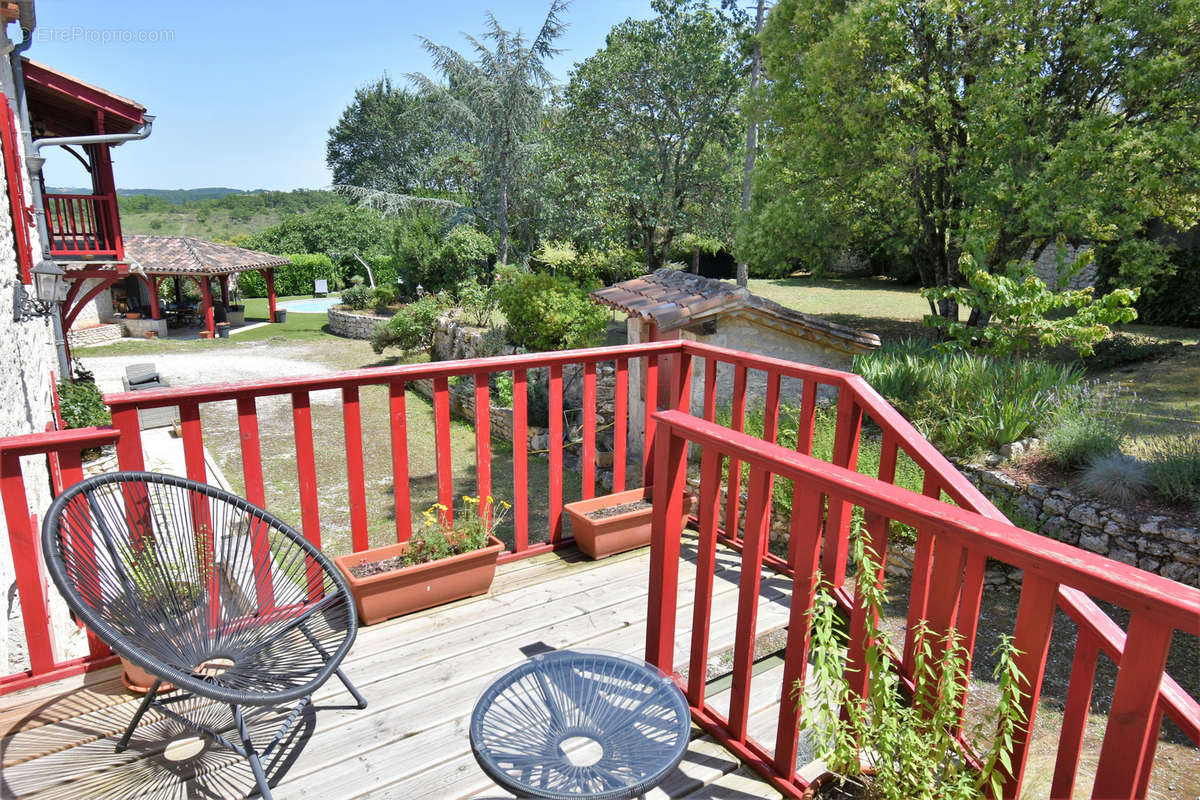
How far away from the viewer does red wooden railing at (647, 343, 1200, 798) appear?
1.06 meters

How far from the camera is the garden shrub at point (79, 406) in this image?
30.5ft

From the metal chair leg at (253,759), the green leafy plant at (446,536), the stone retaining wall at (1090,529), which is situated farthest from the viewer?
the stone retaining wall at (1090,529)

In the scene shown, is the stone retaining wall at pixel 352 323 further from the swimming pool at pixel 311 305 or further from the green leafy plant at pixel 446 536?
the green leafy plant at pixel 446 536

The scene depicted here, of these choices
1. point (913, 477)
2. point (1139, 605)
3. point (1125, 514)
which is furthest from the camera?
point (913, 477)

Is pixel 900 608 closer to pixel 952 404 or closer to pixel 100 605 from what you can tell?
pixel 952 404

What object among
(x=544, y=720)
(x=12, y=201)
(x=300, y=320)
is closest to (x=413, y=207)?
(x=300, y=320)

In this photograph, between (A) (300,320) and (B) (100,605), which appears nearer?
(B) (100,605)

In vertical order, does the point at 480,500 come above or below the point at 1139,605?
below

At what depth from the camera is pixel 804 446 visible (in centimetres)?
288

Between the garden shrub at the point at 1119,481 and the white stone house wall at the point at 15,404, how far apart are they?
24.7 feet

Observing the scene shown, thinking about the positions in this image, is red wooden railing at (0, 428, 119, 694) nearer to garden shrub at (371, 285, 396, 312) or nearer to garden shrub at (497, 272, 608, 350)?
garden shrub at (497, 272, 608, 350)

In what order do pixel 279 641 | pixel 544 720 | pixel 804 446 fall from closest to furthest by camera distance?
pixel 544 720 < pixel 279 641 < pixel 804 446

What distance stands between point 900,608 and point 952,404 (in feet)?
7.36

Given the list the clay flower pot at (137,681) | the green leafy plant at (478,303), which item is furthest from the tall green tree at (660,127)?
the clay flower pot at (137,681)
